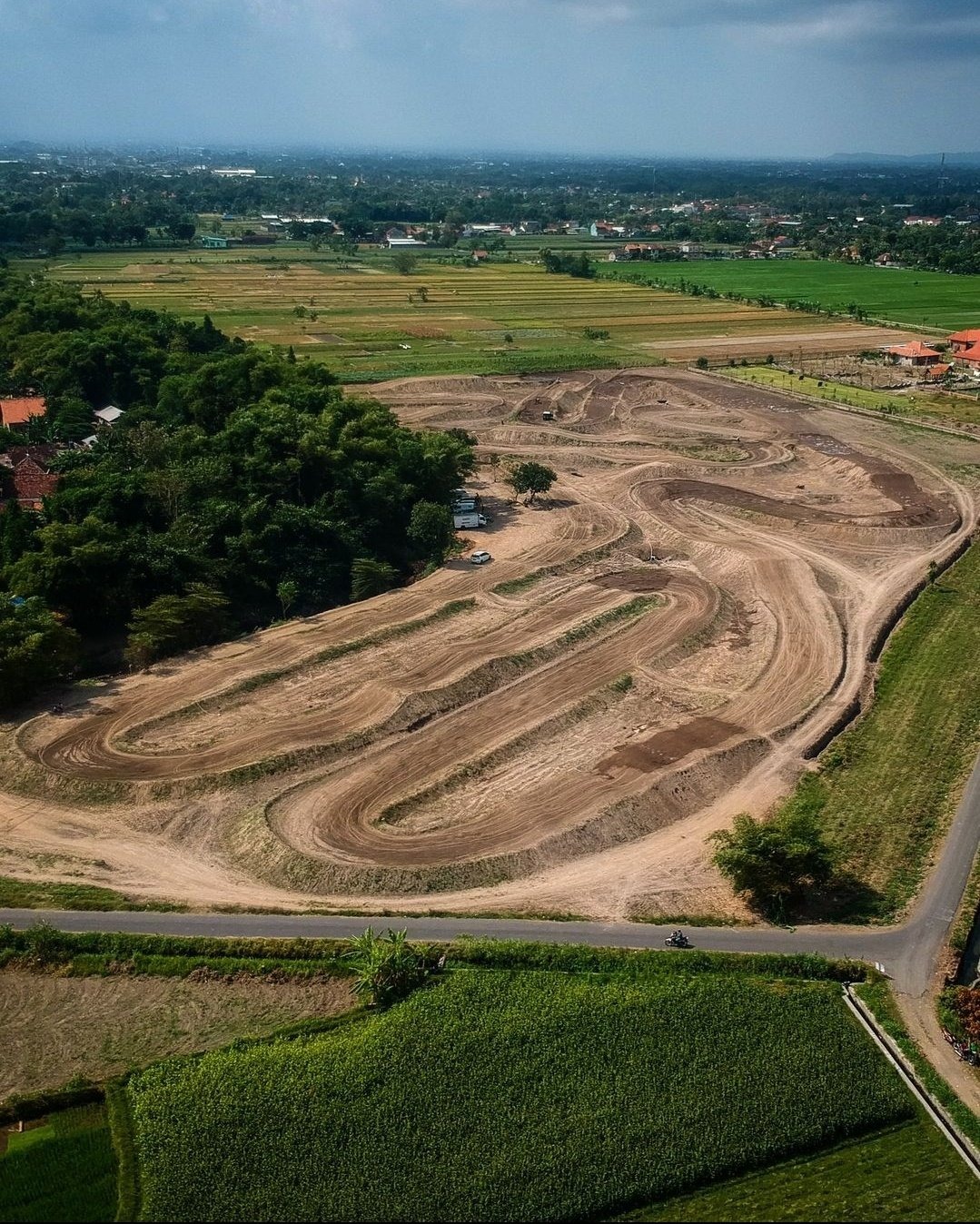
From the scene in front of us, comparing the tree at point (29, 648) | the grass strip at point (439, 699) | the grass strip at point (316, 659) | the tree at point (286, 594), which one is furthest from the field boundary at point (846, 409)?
the tree at point (29, 648)

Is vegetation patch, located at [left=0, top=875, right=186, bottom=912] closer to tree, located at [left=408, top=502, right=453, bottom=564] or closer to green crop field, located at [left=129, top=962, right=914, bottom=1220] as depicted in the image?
green crop field, located at [left=129, top=962, right=914, bottom=1220]

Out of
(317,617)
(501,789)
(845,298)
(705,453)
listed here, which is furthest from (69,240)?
(501,789)

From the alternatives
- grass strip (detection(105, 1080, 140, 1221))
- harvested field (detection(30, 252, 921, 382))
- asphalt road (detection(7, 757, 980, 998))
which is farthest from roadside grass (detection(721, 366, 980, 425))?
grass strip (detection(105, 1080, 140, 1221))

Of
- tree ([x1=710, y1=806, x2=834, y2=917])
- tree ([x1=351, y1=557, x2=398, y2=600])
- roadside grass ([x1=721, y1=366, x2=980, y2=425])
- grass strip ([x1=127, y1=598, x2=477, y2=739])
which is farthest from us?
roadside grass ([x1=721, y1=366, x2=980, y2=425])

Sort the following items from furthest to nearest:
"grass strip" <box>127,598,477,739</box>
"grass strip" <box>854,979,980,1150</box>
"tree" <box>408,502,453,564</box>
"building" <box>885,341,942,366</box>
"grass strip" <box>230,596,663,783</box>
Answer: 1. "building" <box>885,341,942,366</box>
2. "tree" <box>408,502,453,564</box>
3. "grass strip" <box>127,598,477,739</box>
4. "grass strip" <box>230,596,663,783</box>
5. "grass strip" <box>854,979,980,1150</box>

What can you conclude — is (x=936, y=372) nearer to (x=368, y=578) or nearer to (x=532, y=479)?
(x=532, y=479)

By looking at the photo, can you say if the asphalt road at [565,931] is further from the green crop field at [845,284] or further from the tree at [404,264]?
the tree at [404,264]

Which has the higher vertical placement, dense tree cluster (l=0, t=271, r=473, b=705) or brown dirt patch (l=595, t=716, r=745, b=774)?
dense tree cluster (l=0, t=271, r=473, b=705)
